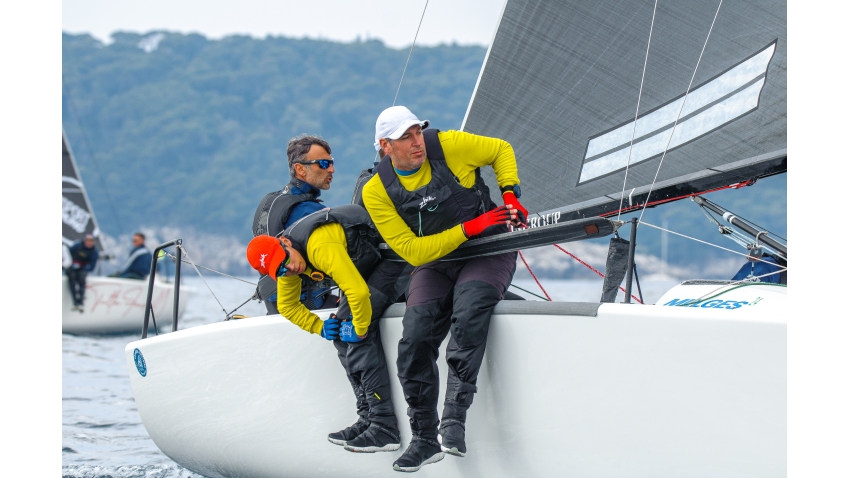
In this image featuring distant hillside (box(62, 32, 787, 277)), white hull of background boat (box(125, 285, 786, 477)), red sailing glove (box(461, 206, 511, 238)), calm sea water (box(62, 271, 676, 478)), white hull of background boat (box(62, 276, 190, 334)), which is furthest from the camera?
distant hillside (box(62, 32, 787, 277))

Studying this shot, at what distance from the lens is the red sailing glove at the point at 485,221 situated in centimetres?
241

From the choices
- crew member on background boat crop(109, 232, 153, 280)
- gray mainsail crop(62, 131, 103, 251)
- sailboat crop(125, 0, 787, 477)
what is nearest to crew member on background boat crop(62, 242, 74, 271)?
gray mainsail crop(62, 131, 103, 251)

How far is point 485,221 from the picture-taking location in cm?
244

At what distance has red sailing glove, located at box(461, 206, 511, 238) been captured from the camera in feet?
7.92

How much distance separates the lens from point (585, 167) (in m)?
3.62

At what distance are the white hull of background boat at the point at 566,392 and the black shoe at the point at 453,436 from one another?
0.17m

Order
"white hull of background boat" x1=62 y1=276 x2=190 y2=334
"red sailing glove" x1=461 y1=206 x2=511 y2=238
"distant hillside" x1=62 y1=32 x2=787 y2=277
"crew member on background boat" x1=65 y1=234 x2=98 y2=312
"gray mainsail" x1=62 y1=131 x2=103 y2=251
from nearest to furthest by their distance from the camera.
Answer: "red sailing glove" x1=461 y1=206 x2=511 y2=238 < "crew member on background boat" x1=65 y1=234 x2=98 y2=312 < "white hull of background boat" x1=62 y1=276 x2=190 y2=334 < "gray mainsail" x1=62 y1=131 x2=103 y2=251 < "distant hillside" x1=62 y1=32 x2=787 y2=277

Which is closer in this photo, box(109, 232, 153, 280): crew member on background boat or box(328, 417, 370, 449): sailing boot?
box(328, 417, 370, 449): sailing boot

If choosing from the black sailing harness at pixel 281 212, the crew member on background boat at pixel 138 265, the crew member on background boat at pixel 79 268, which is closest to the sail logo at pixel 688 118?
the black sailing harness at pixel 281 212

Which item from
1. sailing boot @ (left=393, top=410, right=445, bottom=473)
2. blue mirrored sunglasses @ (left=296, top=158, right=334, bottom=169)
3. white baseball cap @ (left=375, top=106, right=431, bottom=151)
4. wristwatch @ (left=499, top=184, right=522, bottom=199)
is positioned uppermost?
white baseball cap @ (left=375, top=106, right=431, bottom=151)

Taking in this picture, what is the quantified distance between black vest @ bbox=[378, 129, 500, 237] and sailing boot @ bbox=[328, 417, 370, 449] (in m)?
0.67

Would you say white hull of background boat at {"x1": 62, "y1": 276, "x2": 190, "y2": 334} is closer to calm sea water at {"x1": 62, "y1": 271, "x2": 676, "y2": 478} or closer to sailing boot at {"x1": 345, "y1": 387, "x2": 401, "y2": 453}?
calm sea water at {"x1": 62, "y1": 271, "x2": 676, "y2": 478}

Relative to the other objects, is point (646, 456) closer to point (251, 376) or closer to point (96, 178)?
point (251, 376)
